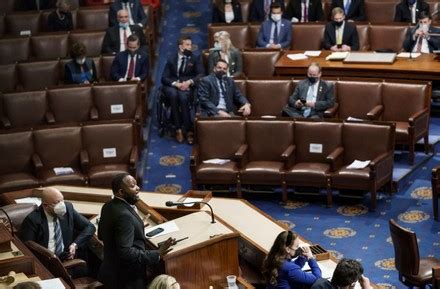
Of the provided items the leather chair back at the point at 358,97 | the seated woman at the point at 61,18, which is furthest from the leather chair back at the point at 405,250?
the seated woman at the point at 61,18

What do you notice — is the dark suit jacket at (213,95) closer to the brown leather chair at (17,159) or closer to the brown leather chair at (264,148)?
the brown leather chair at (264,148)

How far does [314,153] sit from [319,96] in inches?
33.7

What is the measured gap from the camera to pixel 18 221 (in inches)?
334

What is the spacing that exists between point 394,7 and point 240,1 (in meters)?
2.06

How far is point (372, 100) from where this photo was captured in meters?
11.2

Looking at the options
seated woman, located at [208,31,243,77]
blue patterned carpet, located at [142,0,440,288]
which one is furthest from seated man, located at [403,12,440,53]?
seated woman, located at [208,31,243,77]

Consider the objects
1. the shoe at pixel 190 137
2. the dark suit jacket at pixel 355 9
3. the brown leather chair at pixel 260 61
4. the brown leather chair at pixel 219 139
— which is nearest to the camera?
the brown leather chair at pixel 219 139

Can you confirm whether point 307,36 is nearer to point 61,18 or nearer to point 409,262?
point 61,18

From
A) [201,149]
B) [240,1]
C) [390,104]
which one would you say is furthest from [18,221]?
[240,1]

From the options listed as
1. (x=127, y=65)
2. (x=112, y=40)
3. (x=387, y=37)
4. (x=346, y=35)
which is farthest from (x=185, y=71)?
(x=387, y=37)

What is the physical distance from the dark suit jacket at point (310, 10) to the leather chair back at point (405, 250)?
230 inches

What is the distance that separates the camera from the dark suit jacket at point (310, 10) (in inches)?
532

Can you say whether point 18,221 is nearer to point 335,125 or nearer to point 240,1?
point 335,125

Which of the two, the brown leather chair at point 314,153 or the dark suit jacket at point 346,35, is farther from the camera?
the dark suit jacket at point 346,35
